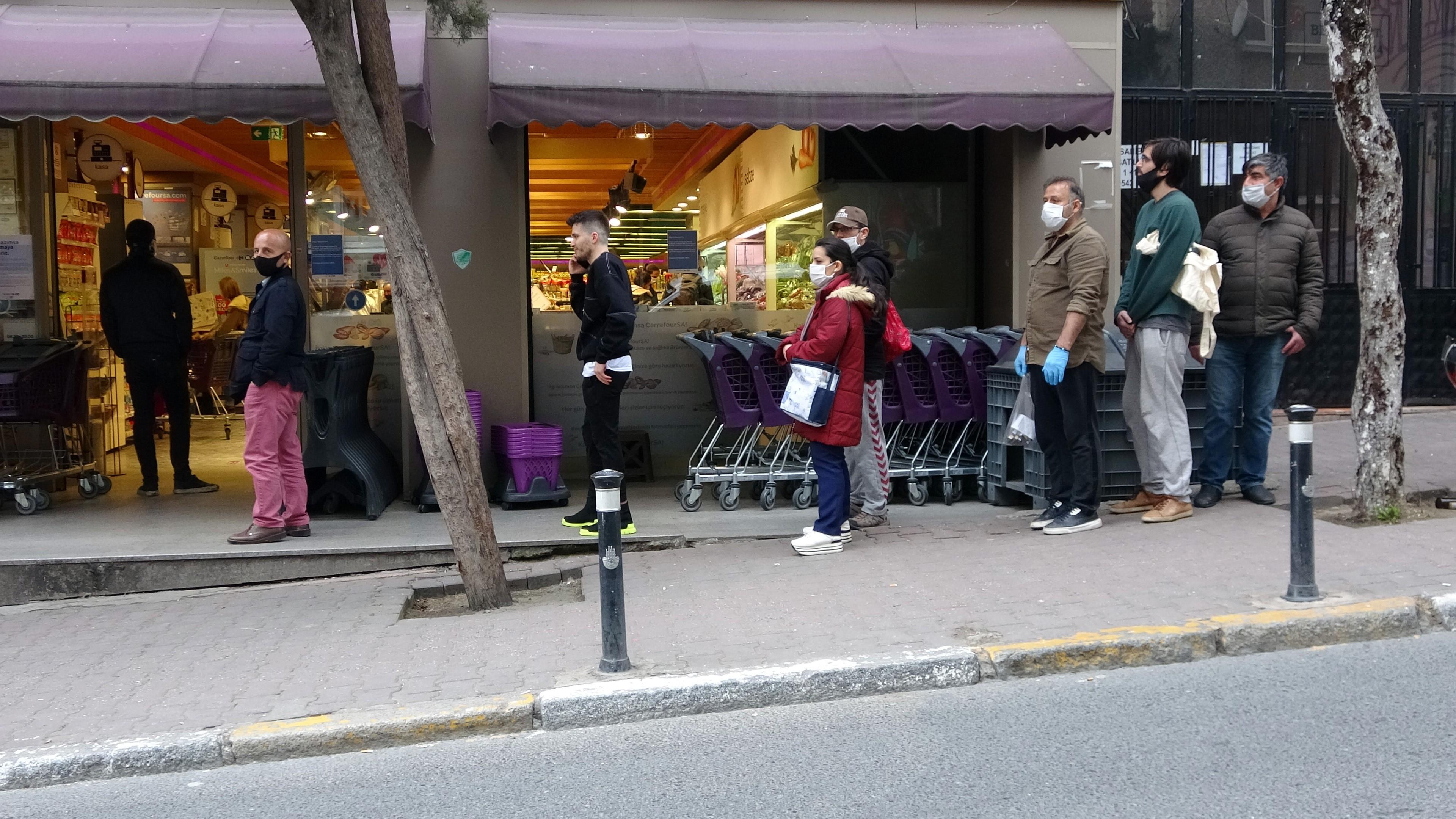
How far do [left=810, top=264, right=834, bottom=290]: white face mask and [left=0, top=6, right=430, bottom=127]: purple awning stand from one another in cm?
288

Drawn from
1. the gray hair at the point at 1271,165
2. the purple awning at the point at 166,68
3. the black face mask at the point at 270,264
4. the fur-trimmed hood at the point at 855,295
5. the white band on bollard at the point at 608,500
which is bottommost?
the white band on bollard at the point at 608,500

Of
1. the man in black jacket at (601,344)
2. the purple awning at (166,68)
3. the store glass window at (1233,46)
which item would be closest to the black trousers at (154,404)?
→ the purple awning at (166,68)

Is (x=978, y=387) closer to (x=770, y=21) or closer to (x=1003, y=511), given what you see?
(x=1003, y=511)

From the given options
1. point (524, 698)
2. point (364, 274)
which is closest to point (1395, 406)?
point (524, 698)

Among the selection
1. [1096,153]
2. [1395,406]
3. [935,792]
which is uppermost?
[1096,153]

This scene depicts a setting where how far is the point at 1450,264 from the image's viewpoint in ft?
41.9

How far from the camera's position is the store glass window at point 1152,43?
1204 centimetres

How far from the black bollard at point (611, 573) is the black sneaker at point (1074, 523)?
11.1 ft

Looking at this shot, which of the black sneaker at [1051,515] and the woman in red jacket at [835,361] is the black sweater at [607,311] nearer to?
the woman in red jacket at [835,361]

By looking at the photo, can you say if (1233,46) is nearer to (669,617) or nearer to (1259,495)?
(1259,495)

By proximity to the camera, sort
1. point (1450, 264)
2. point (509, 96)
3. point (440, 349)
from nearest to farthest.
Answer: point (440, 349) → point (509, 96) → point (1450, 264)

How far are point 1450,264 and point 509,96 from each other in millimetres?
9995

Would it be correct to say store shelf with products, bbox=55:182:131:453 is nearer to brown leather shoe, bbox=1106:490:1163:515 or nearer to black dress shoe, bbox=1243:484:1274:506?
brown leather shoe, bbox=1106:490:1163:515

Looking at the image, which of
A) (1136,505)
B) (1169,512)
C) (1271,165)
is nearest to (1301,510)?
(1169,512)
